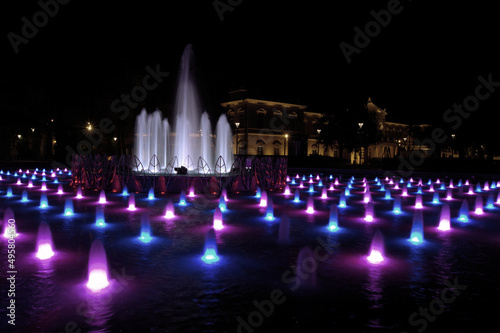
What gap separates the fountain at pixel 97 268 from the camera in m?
5.85

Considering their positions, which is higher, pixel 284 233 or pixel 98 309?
pixel 284 233

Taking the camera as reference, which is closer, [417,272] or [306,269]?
[306,269]

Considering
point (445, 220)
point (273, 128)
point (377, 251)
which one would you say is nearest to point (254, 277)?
point (377, 251)

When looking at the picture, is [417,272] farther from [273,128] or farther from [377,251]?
[273,128]

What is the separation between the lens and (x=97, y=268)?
5.90 m

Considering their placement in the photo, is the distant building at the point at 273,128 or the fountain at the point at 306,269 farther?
the distant building at the point at 273,128

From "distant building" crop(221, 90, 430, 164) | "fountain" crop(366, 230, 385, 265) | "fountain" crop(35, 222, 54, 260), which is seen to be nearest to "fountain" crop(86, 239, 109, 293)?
"fountain" crop(35, 222, 54, 260)

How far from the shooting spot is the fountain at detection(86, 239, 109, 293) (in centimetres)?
585

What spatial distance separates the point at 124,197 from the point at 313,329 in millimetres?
14064

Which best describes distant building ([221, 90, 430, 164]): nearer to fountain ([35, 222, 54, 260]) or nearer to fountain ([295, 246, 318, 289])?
fountain ([35, 222, 54, 260])

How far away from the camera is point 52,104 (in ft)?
157

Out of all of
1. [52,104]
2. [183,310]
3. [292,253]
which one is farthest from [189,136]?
→ [52,104]

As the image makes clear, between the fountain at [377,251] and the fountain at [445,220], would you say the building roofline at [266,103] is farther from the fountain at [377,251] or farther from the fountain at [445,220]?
the fountain at [377,251]

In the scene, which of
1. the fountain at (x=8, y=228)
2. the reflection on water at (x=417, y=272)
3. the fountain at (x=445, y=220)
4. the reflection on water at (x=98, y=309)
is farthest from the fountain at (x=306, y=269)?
the fountain at (x=8, y=228)
